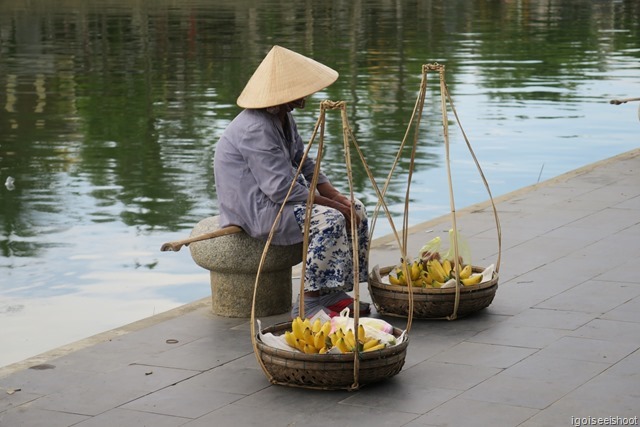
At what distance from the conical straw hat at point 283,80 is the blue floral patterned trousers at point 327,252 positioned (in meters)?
0.51

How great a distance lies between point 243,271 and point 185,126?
8.45 meters

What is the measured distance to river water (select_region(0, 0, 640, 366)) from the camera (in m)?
7.73

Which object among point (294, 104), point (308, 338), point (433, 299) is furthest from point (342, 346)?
point (294, 104)

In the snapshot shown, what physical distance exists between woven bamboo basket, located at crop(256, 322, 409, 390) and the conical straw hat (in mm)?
1318

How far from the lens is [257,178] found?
5.78 metres

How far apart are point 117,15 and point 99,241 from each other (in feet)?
93.8

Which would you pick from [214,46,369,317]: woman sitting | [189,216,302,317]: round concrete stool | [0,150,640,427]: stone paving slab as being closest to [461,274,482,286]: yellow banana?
[0,150,640,427]: stone paving slab

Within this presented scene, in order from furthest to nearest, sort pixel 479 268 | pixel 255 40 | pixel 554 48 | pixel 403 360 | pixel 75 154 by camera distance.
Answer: pixel 255 40
pixel 554 48
pixel 75 154
pixel 479 268
pixel 403 360

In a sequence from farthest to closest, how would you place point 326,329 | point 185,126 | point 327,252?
point 185,126 < point 327,252 < point 326,329

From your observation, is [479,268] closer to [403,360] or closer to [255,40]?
[403,360]

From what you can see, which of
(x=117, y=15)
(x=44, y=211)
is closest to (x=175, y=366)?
(x=44, y=211)

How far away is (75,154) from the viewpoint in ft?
40.9

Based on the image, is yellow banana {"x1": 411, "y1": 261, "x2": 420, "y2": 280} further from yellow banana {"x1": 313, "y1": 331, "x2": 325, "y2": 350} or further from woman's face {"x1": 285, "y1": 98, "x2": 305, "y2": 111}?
yellow banana {"x1": 313, "y1": 331, "x2": 325, "y2": 350}

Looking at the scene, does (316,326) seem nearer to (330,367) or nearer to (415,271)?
(330,367)
